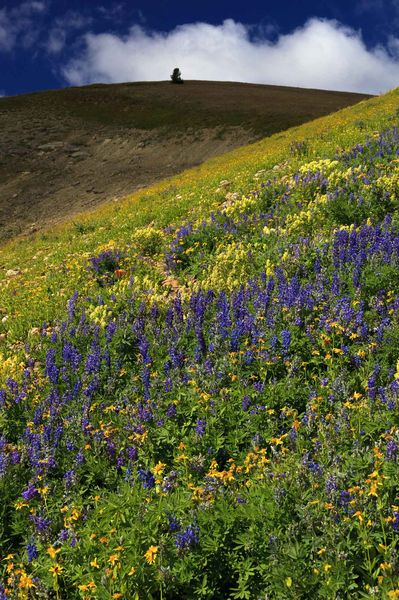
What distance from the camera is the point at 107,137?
46062mm

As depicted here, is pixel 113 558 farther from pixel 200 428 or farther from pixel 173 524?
pixel 200 428

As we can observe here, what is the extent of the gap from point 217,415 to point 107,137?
147 ft

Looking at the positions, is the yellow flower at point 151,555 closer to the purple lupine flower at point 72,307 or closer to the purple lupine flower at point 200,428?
the purple lupine flower at point 200,428

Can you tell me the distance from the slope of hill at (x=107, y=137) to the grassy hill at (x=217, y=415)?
21.2 metres

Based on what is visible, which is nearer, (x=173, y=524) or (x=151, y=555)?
(x=151, y=555)

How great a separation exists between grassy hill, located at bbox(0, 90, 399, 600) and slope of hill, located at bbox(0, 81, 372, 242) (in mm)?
21157

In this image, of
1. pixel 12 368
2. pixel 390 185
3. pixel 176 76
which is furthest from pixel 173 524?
pixel 176 76

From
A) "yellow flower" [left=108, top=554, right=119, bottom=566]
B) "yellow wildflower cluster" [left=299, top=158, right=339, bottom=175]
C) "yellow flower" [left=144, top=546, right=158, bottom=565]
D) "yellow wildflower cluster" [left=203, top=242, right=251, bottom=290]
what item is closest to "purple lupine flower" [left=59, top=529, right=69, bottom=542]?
"yellow flower" [left=108, top=554, right=119, bottom=566]

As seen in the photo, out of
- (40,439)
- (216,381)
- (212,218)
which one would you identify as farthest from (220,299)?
(212,218)

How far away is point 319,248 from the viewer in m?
8.24

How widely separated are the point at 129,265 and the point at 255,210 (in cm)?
331

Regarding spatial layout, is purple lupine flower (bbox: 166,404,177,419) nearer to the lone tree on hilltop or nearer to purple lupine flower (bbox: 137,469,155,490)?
purple lupine flower (bbox: 137,469,155,490)

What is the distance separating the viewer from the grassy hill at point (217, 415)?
3.55 meters

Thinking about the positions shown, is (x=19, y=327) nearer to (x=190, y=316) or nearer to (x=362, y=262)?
(x=190, y=316)
